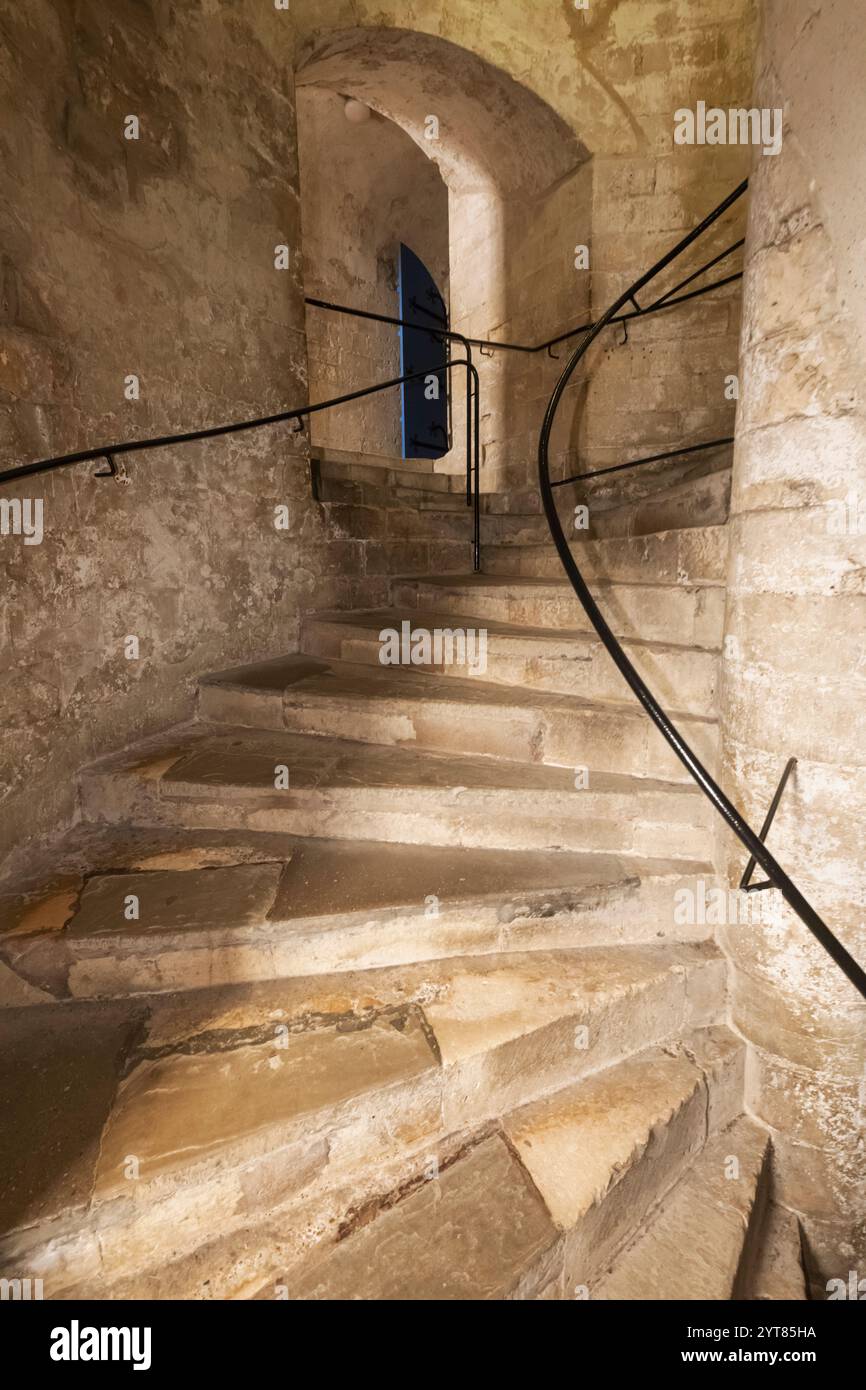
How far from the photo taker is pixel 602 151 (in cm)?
398

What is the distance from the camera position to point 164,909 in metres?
1.71

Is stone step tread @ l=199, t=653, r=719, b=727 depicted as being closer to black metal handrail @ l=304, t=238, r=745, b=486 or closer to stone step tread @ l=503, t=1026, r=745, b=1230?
stone step tread @ l=503, t=1026, r=745, b=1230

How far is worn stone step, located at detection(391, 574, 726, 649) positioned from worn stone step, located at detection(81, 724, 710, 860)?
0.66m

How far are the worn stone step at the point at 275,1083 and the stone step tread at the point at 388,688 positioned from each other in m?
0.85

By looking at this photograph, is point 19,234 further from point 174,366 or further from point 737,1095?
point 737,1095

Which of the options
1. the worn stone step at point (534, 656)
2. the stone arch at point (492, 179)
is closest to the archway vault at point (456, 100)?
the stone arch at point (492, 179)

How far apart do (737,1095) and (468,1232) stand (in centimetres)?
95

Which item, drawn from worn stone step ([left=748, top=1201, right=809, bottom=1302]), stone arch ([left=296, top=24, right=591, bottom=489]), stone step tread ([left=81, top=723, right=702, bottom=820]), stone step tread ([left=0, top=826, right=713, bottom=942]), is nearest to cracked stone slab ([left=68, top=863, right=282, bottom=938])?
stone step tread ([left=0, top=826, right=713, bottom=942])

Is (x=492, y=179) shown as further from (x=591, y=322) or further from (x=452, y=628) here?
(x=452, y=628)

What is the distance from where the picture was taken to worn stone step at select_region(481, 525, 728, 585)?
240 cm

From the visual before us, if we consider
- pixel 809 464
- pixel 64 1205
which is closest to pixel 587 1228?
pixel 64 1205

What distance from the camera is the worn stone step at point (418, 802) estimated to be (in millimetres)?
2018

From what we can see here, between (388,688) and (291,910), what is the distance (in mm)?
1152

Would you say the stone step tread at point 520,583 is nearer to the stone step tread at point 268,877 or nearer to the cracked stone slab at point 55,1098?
the stone step tread at point 268,877
